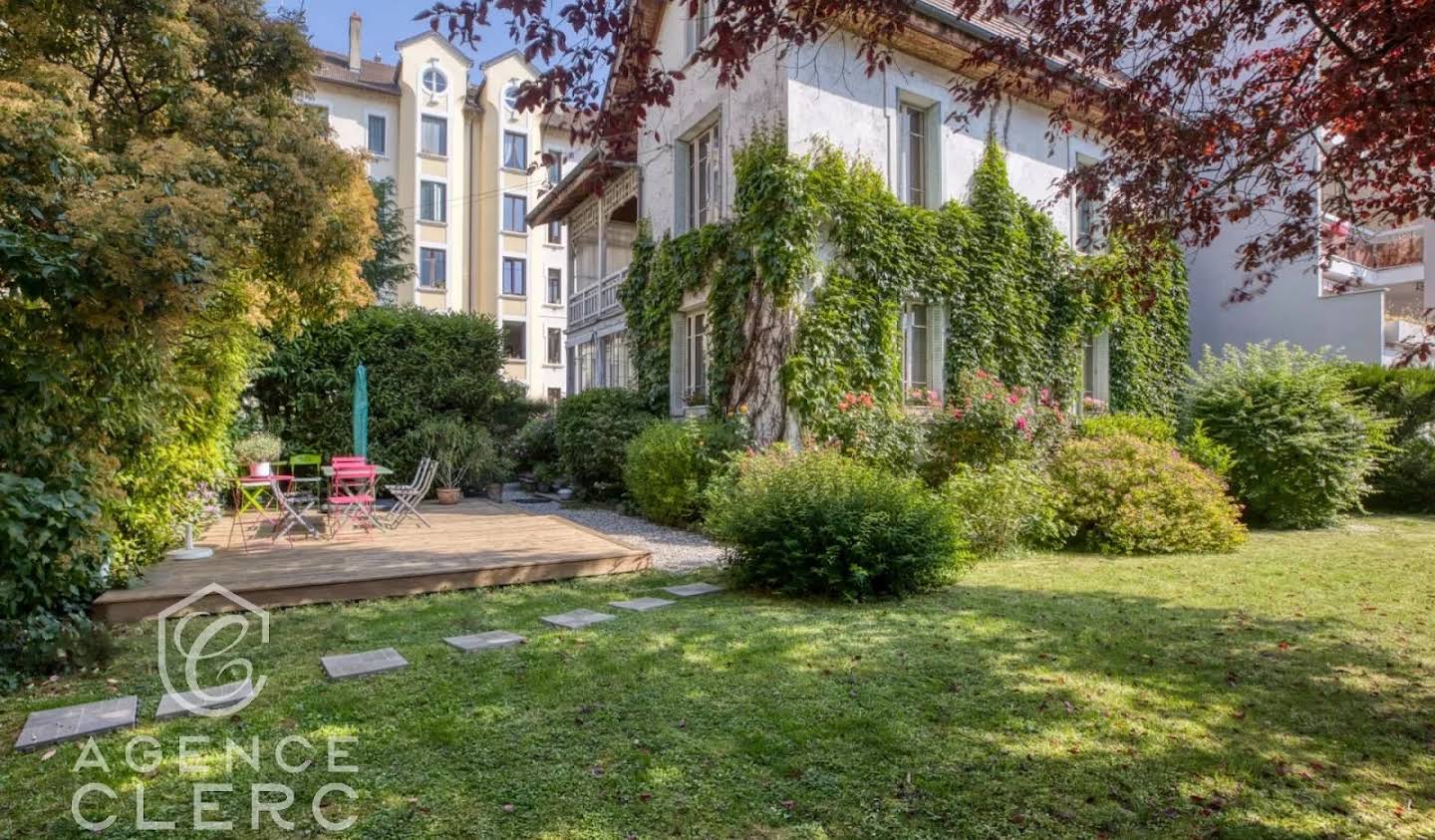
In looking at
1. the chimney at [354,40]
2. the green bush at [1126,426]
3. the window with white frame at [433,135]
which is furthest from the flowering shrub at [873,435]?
the chimney at [354,40]

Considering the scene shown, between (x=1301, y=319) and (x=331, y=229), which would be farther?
(x=1301, y=319)

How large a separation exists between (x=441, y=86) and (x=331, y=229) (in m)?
26.1

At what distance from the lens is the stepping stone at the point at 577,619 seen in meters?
5.41

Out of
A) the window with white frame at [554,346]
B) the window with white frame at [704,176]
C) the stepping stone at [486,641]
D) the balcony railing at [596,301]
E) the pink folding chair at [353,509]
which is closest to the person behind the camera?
the stepping stone at [486,641]

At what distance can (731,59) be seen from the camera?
3.42m

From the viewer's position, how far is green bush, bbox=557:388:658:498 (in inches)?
493

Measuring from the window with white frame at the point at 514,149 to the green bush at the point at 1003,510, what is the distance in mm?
26819

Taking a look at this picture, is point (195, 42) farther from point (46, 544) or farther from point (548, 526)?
point (548, 526)

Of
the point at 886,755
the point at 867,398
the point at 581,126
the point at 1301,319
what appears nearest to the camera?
the point at 886,755

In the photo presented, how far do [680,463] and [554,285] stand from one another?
915 inches

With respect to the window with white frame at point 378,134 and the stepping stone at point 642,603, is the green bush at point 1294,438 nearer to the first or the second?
the stepping stone at point 642,603

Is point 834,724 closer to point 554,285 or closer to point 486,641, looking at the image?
point 486,641

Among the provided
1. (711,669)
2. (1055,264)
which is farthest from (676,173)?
(711,669)

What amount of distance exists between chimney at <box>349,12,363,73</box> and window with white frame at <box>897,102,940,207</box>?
26.2 meters
